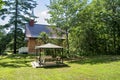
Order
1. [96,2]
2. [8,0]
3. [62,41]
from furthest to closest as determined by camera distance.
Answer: [8,0] → [96,2] → [62,41]

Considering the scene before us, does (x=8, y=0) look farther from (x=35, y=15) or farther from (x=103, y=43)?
(x=103, y=43)

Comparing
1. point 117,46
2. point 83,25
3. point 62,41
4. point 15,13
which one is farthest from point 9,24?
point 117,46

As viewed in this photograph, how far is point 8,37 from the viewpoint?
131 ft

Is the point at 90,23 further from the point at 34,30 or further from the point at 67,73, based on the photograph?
the point at 67,73

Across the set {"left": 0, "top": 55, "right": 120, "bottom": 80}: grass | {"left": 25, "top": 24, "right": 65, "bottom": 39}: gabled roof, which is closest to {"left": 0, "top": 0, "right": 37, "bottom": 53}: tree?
{"left": 25, "top": 24, "right": 65, "bottom": 39}: gabled roof

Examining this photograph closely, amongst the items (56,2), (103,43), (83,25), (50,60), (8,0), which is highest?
(8,0)

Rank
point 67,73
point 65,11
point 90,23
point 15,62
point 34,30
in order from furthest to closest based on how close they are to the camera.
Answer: point 34,30 → point 90,23 → point 65,11 → point 15,62 → point 67,73

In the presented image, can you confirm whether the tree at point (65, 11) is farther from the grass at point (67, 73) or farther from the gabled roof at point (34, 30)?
the gabled roof at point (34, 30)

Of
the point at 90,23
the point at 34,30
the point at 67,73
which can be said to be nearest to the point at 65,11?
the point at 90,23

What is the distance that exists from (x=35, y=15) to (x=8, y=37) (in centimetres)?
791

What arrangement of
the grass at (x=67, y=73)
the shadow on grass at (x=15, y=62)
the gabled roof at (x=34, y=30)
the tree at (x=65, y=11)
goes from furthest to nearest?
1. the gabled roof at (x=34, y=30)
2. the tree at (x=65, y=11)
3. the shadow on grass at (x=15, y=62)
4. the grass at (x=67, y=73)

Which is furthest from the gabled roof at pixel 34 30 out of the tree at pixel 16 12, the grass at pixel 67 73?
the grass at pixel 67 73

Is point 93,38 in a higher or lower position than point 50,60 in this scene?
higher

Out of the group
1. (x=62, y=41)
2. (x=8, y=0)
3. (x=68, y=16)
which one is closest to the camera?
(x=68, y=16)
